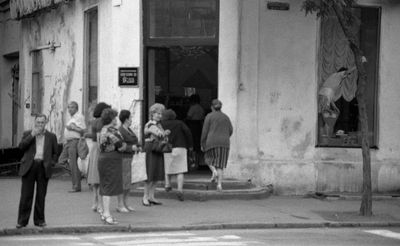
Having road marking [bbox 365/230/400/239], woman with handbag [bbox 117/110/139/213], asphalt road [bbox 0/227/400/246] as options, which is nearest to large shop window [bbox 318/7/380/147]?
road marking [bbox 365/230/400/239]

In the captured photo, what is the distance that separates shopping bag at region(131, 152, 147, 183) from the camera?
1541 centimetres

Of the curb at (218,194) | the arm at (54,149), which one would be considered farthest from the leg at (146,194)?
the arm at (54,149)

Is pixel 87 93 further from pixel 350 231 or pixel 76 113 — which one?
pixel 350 231

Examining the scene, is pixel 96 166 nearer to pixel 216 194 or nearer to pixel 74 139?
pixel 216 194

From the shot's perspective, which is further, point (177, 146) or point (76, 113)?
point (76, 113)

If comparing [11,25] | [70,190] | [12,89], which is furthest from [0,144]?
[70,190]

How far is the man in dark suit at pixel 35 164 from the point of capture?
13.0 meters

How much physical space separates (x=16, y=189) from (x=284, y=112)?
6.35 meters

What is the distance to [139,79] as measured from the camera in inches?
727

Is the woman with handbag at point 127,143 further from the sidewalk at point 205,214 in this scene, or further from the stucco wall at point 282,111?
the stucco wall at point 282,111

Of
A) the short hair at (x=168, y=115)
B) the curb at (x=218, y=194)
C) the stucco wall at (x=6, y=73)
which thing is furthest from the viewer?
the stucco wall at (x=6, y=73)

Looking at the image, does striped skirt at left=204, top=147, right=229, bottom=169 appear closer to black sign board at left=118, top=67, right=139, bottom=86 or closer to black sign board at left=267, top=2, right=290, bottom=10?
black sign board at left=118, top=67, right=139, bottom=86

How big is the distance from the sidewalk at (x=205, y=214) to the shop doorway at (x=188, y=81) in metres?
3.71

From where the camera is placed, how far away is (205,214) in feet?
49.1
